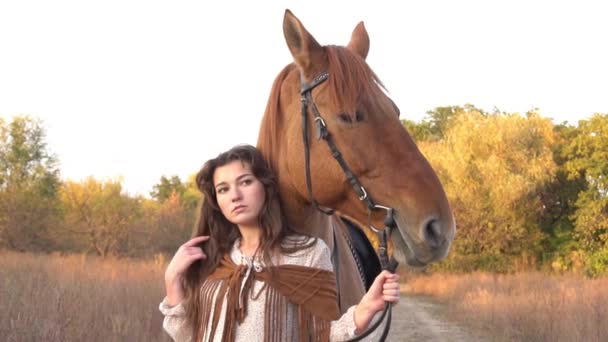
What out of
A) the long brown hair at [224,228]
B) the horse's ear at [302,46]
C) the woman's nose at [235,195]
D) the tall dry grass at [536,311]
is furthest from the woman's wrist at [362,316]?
the tall dry grass at [536,311]

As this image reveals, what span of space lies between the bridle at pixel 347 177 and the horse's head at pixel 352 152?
0.02 metres

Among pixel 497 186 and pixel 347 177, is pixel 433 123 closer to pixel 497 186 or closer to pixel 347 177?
pixel 497 186

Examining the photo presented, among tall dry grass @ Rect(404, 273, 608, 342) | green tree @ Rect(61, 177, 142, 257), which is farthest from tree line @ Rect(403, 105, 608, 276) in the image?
green tree @ Rect(61, 177, 142, 257)

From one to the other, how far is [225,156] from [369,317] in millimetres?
917

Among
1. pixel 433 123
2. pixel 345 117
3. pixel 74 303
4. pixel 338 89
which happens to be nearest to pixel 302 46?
pixel 338 89

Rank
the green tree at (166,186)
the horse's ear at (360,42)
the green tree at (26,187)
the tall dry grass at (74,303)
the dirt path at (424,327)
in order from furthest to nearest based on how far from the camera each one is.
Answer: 1. the green tree at (166,186)
2. the green tree at (26,187)
3. the dirt path at (424,327)
4. the tall dry grass at (74,303)
5. the horse's ear at (360,42)

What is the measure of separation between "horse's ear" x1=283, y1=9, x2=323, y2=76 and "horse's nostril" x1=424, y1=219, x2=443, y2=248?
0.84 m

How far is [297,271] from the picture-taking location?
8.05ft

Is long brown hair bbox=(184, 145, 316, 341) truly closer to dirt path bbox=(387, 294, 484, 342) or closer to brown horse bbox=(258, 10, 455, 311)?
brown horse bbox=(258, 10, 455, 311)

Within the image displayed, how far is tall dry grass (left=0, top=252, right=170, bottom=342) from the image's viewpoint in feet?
17.0

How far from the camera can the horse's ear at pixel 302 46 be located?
2.54 m

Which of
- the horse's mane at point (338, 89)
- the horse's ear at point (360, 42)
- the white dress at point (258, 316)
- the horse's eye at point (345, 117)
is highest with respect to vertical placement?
the horse's ear at point (360, 42)

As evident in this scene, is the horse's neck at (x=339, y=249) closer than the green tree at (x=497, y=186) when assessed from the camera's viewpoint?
Yes

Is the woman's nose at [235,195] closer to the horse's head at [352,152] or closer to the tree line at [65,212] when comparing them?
the horse's head at [352,152]
